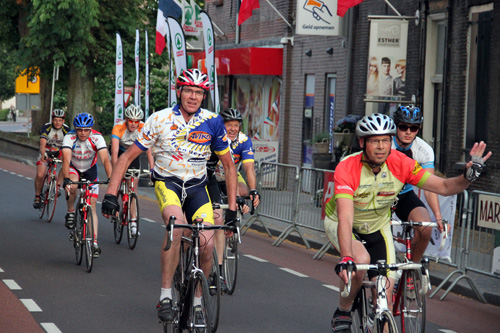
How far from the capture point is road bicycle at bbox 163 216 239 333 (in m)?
6.83

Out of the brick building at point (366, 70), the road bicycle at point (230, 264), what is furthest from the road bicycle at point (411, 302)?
the brick building at point (366, 70)

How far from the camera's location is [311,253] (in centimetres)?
1405

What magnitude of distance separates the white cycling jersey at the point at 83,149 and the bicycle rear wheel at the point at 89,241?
1298 millimetres

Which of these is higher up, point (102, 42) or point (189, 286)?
point (102, 42)

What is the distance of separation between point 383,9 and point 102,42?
17.4m

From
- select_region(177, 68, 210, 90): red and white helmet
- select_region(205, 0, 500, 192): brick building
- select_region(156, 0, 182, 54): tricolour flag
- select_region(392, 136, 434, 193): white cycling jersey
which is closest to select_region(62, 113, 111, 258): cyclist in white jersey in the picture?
select_region(392, 136, 434, 193): white cycling jersey

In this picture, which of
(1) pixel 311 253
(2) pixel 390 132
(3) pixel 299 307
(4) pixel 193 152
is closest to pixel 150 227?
(1) pixel 311 253

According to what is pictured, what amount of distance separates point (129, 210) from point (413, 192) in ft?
18.6

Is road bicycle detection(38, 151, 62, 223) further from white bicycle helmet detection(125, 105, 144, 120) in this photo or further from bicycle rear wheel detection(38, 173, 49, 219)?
white bicycle helmet detection(125, 105, 144, 120)

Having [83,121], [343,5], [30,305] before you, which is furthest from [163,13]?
[30,305]

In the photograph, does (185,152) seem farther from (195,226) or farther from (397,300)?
(397,300)

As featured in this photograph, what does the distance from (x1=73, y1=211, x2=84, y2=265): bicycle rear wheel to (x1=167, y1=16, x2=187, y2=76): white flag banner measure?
9875 millimetres

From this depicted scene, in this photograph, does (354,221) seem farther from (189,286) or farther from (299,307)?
(299,307)

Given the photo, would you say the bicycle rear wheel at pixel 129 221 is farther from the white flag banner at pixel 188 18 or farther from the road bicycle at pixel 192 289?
the white flag banner at pixel 188 18
